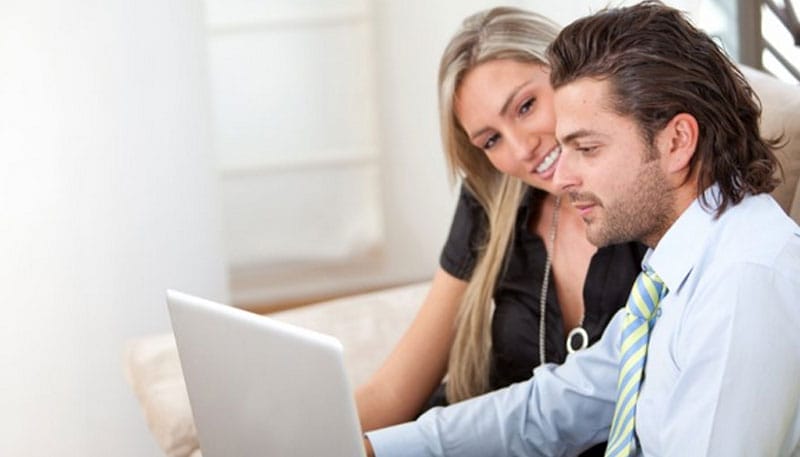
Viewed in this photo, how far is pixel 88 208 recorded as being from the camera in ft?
8.67

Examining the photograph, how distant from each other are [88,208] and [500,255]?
0.93 metres

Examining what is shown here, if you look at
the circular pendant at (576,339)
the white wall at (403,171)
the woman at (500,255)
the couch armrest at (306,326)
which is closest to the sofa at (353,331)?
the couch armrest at (306,326)

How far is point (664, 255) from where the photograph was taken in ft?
4.97

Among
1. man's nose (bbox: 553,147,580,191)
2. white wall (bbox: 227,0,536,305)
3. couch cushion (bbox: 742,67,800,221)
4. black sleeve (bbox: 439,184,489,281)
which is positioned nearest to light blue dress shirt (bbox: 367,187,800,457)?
man's nose (bbox: 553,147,580,191)

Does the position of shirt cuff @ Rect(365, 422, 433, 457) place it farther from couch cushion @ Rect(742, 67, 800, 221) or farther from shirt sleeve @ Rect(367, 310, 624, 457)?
couch cushion @ Rect(742, 67, 800, 221)

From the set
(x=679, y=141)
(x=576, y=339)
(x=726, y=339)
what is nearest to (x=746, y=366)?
(x=726, y=339)

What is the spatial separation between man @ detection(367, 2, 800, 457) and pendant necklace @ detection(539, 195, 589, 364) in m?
0.34

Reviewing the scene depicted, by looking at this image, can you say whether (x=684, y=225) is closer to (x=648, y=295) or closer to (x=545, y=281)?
(x=648, y=295)

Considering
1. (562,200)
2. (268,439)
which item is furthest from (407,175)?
(268,439)

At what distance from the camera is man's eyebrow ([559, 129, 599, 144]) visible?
1.54 meters

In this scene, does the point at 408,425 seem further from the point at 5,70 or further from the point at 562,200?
the point at 5,70

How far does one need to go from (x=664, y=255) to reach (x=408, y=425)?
0.44 m

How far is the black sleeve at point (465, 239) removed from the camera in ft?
6.92

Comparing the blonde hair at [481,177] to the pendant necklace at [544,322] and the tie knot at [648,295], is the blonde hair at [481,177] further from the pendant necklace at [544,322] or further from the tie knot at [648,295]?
the tie knot at [648,295]
